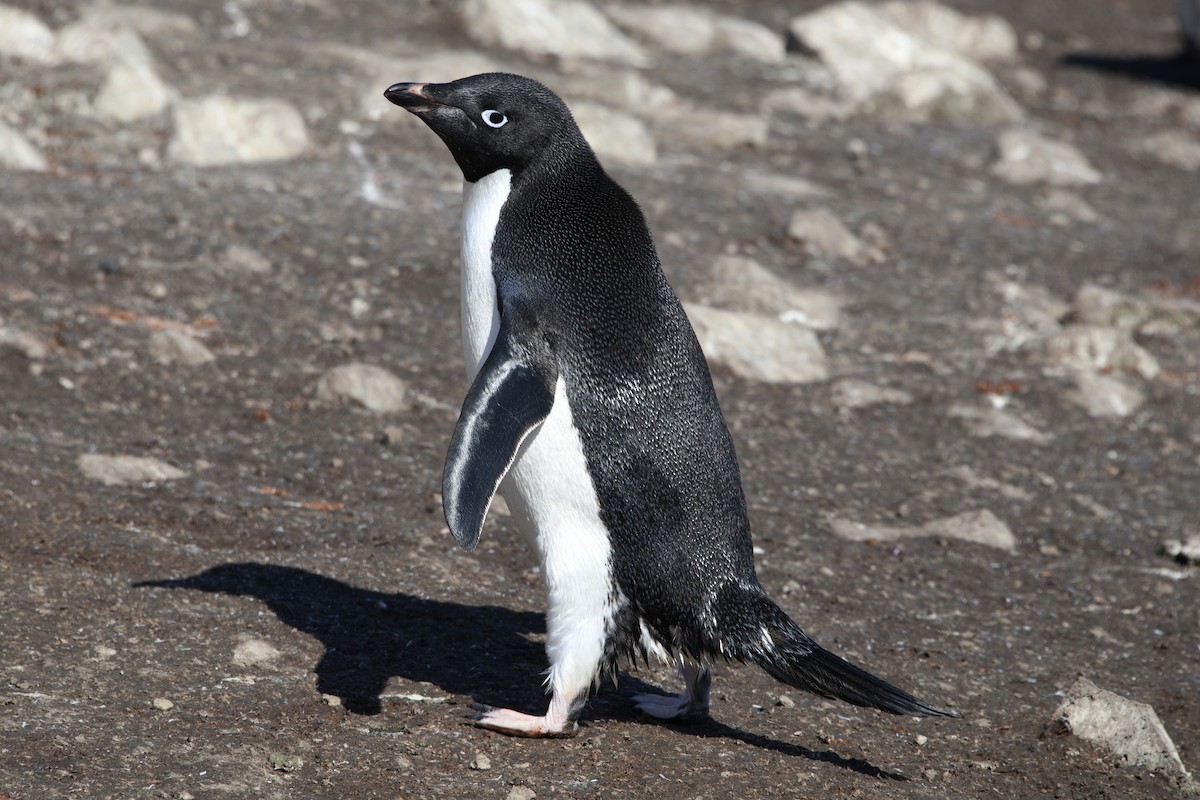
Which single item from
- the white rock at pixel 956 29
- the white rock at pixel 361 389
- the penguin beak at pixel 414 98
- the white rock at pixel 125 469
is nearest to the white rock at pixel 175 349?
the white rock at pixel 361 389

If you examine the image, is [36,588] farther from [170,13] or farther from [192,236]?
[170,13]

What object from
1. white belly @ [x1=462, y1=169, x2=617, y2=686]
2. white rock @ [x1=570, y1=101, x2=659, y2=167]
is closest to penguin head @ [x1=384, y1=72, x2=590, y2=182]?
white belly @ [x1=462, y1=169, x2=617, y2=686]

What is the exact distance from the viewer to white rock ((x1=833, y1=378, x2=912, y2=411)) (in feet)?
20.3

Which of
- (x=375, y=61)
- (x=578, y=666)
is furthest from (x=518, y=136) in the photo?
(x=375, y=61)

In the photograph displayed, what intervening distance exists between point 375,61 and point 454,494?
22.5ft

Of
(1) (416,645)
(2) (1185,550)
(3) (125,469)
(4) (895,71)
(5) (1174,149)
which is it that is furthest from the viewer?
(4) (895,71)

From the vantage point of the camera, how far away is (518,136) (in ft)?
11.1

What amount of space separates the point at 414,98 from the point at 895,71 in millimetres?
8384

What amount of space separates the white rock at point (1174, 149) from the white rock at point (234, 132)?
6902mm

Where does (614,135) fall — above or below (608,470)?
below

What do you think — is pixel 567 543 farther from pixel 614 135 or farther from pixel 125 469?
pixel 614 135

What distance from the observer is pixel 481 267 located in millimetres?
3359

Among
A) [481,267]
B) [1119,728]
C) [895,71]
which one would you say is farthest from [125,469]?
[895,71]

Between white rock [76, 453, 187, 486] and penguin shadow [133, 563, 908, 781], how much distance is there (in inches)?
28.3
